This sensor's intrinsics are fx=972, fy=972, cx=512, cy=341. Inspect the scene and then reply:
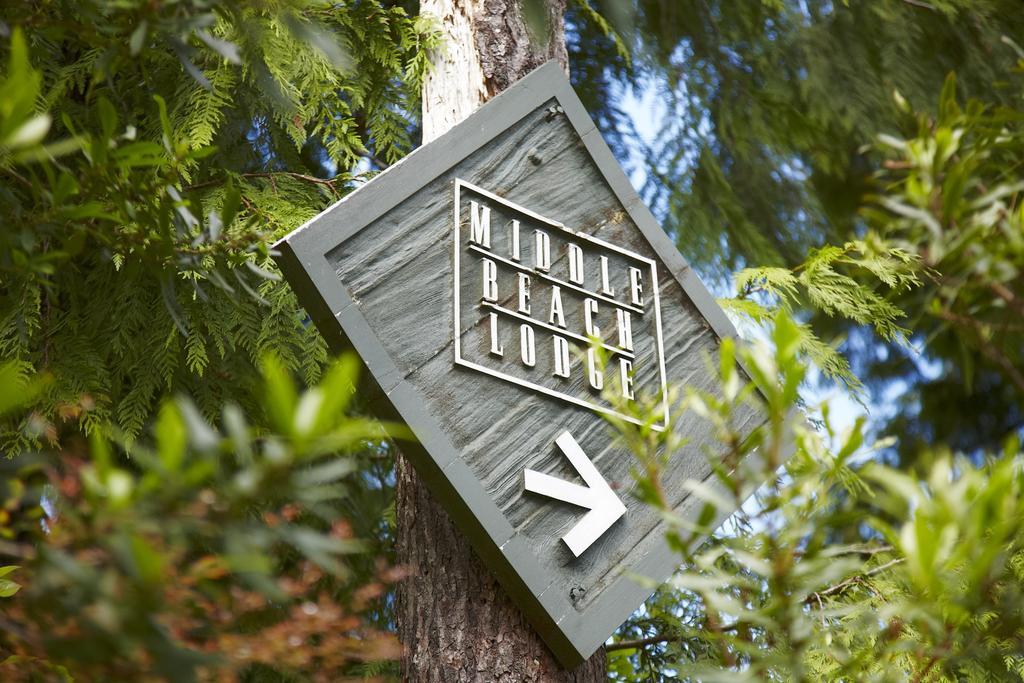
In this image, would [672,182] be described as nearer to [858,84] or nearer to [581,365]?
[858,84]

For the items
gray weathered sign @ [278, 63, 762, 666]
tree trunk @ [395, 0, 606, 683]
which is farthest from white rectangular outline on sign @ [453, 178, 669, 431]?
tree trunk @ [395, 0, 606, 683]

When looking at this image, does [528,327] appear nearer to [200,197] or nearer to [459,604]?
[459,604]

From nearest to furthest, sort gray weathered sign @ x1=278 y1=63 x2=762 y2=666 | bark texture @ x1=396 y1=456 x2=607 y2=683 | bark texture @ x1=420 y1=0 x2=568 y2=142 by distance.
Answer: gray weathered sign @ x1=278 y1=63 x2=762 y2=666
bark texture @ x1=396 y1=456 x2=607 y2=683
bark texture @ x1=420 y1=0 x2=568 y2=142

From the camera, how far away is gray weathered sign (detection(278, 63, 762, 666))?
1.49 metres

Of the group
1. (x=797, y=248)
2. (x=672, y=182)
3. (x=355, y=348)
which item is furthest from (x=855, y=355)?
(x=355, y=348)

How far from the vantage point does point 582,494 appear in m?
1.60

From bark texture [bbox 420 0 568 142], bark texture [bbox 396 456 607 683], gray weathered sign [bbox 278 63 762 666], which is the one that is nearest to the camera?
gray weathered sign [bbox 278 63 762 666]

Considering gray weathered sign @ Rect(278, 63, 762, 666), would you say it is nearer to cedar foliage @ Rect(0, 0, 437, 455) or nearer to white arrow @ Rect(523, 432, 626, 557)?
white arrow @ Rect(523, 432, 626, 557)

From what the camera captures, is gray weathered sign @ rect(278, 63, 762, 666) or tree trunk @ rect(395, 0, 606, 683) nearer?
gray weathered sign @ rect(278, 63, 762, 666)

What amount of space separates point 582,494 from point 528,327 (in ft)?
0.97

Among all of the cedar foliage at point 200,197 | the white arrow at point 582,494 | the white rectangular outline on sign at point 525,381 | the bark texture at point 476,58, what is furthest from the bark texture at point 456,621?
the bark texture at point 476,58

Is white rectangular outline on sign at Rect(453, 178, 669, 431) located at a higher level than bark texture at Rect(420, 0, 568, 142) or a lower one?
lower

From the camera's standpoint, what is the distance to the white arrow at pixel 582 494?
1.55 meters

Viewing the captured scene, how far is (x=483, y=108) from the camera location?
176 centimetres
